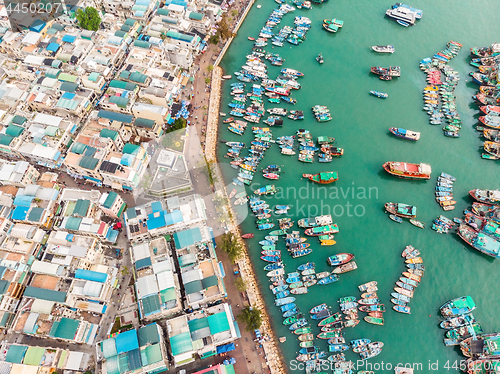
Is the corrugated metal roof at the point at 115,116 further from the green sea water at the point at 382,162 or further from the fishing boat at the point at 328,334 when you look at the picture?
the fishing boat at the point at 328,334

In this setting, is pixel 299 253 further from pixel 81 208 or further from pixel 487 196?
pixel 487 196

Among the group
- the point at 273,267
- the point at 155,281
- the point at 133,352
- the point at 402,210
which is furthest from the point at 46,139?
the point at 402,210

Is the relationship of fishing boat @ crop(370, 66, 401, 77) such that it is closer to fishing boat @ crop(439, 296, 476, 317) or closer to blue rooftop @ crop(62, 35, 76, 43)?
fishing boat @ crop(439, 296, 476, 317)

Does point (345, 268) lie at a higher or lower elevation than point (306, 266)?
higher

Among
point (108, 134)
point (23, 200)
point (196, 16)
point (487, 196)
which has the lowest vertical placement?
point (23, 200)

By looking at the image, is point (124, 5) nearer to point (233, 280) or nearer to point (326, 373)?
point (233, 280)

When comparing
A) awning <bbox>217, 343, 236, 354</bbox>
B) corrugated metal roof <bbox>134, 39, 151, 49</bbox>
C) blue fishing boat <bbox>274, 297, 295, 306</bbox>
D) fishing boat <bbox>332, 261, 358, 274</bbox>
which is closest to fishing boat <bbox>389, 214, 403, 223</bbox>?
fishing boat <bbox>332, 261, 358, 274</bbox>

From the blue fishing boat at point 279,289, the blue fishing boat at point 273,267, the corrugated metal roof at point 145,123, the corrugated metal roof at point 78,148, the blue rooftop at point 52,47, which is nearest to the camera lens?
the blue fishing boat at point 279,289

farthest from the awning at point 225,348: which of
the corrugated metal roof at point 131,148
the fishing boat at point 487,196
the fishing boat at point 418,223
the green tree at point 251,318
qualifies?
the fishing boat at point 487,196
